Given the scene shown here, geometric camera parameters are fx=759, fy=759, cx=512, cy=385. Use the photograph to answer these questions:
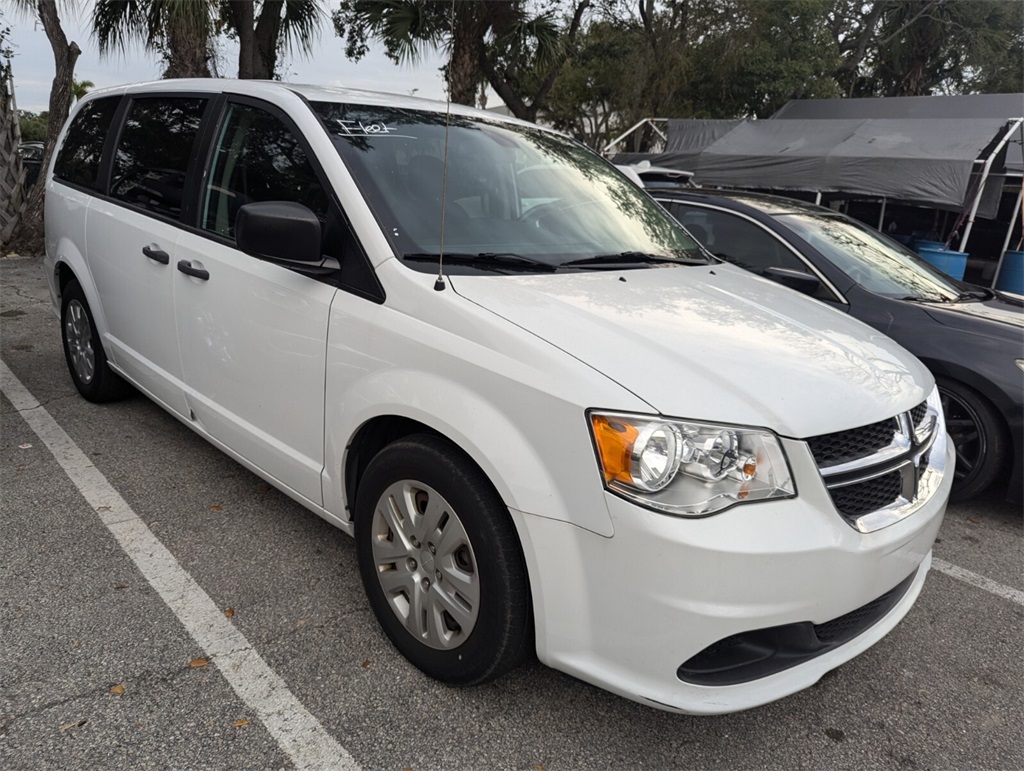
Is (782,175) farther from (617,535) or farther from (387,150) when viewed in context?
(617,535)

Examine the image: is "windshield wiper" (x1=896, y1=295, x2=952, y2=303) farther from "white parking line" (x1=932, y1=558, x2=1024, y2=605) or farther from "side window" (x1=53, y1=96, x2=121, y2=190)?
"side window" (x1=53, y1=96, x2=121, y2=190)

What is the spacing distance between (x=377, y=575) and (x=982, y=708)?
2.00 m

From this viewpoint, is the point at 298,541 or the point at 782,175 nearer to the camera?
the point at 298,541

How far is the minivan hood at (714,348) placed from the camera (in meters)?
1.93

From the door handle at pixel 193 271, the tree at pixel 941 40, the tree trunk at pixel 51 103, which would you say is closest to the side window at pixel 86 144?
the door handle at pixel 193 271

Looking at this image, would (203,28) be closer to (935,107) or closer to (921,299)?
(921,299)

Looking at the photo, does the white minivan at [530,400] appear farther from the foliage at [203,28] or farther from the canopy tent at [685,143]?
the canopy tent at [685,143]

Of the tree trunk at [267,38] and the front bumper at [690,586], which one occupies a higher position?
the tree trunk at [267,38]

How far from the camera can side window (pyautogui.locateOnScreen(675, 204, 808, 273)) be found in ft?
15.5

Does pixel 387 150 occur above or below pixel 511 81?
Answer: below

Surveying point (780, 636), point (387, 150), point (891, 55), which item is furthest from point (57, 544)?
point (891, 55)

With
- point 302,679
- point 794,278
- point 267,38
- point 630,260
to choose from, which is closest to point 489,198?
point 630,260

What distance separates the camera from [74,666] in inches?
91.2

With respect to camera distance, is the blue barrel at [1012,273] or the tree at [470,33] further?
the tree at [470,33]
